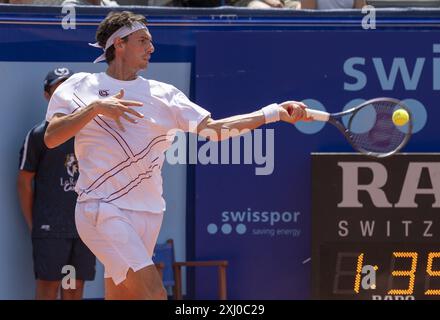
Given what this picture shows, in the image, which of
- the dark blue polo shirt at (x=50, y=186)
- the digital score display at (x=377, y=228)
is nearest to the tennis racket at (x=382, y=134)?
the digital score display at (x=377, y=228)

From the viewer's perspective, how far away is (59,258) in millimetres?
8320

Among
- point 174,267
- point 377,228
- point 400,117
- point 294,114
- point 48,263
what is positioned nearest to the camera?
point 294,114

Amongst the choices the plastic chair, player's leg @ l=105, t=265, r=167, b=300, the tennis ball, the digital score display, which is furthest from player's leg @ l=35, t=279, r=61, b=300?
the tennis ball

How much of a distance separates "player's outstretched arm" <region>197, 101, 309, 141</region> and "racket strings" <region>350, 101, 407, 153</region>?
0.72 metres

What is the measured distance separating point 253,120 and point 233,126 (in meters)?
0.11

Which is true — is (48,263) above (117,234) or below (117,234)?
below

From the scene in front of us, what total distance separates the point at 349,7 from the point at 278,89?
3.97ft

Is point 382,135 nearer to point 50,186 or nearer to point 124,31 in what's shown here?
point 124,31

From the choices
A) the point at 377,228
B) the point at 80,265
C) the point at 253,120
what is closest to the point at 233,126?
the point at 253,120

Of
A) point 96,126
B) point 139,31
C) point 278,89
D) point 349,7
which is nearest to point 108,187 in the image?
point 96,126

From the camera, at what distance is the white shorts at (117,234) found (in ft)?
21.6

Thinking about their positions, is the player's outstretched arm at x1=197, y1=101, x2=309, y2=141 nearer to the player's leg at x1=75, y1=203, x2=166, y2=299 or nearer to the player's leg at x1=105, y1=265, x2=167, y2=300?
the player's leg at x1=75, y1=203, x2=166, y2=299

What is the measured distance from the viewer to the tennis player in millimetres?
6582

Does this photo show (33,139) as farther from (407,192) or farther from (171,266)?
(407,192)
